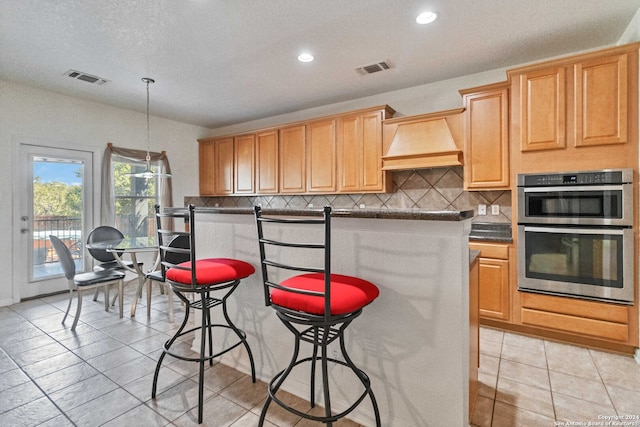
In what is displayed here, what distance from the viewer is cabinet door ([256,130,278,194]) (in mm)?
4852

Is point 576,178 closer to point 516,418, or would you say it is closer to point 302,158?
point 516,418

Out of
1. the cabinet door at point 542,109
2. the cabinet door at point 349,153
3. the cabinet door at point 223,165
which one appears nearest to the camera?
the cabinet door at point 542,109

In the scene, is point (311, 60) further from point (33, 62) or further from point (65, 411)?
point (65, 411)

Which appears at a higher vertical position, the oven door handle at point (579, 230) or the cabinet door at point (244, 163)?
the cabinet door at point (244, 163)

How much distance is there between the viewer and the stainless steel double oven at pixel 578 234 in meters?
2.37

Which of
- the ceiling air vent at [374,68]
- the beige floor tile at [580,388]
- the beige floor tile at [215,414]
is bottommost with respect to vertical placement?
the beige floor tile at [580,388]

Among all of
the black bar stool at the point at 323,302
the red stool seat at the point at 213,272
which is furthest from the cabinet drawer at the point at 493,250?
the red stool seat at the point at 213,272

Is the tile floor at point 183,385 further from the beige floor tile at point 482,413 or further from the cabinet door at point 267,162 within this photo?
the cabinet door at point 267,162

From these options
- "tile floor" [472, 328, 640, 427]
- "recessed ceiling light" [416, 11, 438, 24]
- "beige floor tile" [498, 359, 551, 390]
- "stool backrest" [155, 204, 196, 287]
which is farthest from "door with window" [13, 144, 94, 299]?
"beige floor tile" [498, 359, 551, 390]

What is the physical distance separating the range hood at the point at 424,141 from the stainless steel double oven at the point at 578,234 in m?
0.77

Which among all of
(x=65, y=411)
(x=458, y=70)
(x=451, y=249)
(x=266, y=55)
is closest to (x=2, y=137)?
(x=266, y=55)

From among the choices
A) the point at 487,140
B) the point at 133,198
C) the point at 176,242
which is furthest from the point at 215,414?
the point at 133,198

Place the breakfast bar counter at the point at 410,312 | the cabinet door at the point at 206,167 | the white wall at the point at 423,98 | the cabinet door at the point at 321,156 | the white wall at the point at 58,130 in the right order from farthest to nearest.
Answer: the cabinet door at the point at 206,167 < the cabinet door at the point at 321,156 < the white wall at the point at 58,130 < the white wall at the point at 423,98 < the breakfast bar counter at the point at 410,312

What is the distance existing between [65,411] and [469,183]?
3697 millimetres
